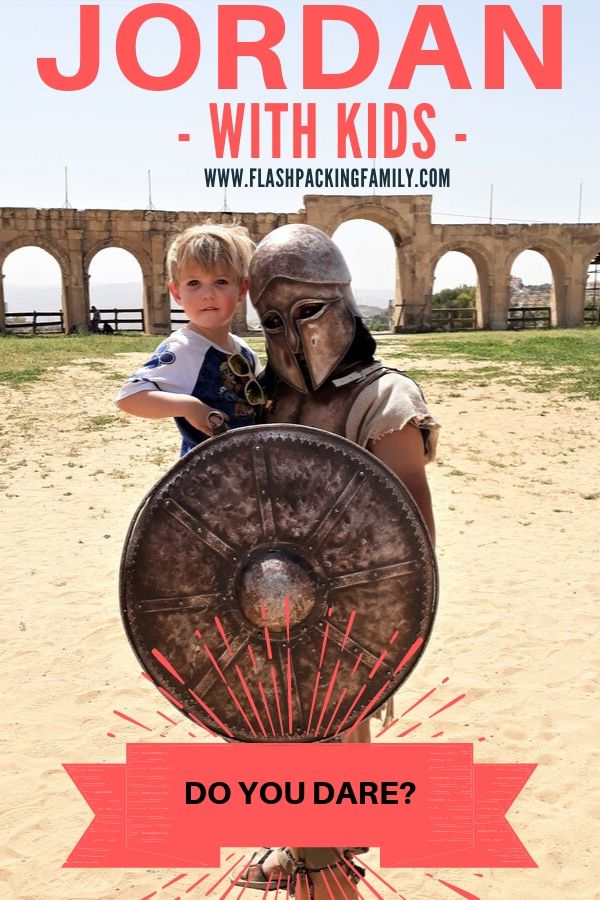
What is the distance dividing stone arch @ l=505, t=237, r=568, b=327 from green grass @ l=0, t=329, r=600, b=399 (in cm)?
441

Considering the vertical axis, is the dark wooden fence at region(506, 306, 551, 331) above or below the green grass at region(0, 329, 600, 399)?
above

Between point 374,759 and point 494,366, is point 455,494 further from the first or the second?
point 494,366

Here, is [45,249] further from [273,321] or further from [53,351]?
[273,321]

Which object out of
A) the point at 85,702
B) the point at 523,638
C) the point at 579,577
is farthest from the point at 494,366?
the point at 85,702

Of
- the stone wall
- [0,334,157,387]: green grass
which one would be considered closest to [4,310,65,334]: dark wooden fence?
the stone wall

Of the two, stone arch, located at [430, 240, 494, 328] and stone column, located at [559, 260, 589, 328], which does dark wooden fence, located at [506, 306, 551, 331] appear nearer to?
stone column, located at [559, 260, 589, 328]

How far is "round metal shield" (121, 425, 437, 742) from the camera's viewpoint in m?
1.80

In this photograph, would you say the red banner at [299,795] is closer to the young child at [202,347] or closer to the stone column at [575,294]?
the young child at [202,347]

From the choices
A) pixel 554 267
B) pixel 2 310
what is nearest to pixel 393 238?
pixel 554 267

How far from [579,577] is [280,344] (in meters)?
4.21

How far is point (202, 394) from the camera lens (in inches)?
84.7

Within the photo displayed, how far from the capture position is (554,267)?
31156mm

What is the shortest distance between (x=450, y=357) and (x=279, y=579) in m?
17.6

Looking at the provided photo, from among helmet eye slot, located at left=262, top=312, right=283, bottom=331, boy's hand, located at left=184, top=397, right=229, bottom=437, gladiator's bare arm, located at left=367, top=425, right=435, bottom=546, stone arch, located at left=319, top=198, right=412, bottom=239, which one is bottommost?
gladiator's bare arm, located at left=367, top=425, right=435, bottom=546
